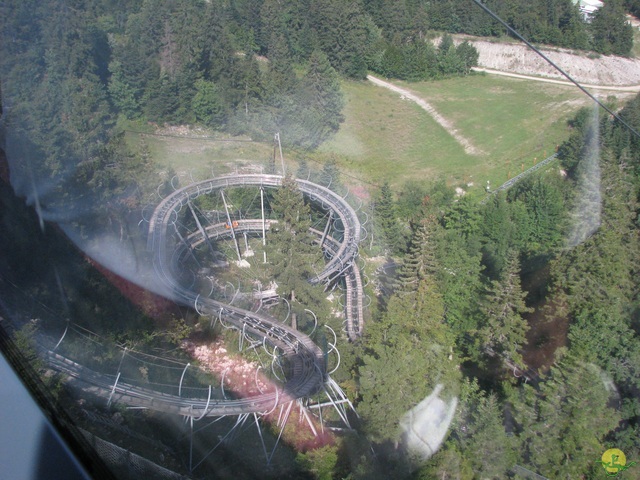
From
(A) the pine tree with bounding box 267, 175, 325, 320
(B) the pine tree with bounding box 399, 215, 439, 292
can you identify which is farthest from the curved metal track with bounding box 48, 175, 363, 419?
(B) the pine tree with bounding box 399, 215, 439, 292

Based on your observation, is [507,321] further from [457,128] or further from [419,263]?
[457,128]

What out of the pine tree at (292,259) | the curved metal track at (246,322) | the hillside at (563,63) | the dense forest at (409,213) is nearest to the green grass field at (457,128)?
the hillside at (563,63)

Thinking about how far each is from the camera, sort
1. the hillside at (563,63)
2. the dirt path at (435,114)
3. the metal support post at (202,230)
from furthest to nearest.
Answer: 1. the hillside at (563,63)
2. the dirt path at (435,114)
3. the metal support post at (202,230)

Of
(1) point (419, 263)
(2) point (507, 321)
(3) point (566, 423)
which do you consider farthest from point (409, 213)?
(3) point (566, 423)

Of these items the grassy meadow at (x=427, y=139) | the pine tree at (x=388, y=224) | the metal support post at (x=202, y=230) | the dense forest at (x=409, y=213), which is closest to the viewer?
the dense forest at (x=409, y=213)

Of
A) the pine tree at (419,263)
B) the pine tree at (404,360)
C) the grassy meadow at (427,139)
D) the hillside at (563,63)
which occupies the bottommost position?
the pine tree at (404,360)

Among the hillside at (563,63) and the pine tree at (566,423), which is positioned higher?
the hillside at (563,63)

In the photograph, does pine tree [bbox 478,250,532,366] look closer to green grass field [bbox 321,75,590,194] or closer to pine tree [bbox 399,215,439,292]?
pine tree [bbox 399,215,439,292]

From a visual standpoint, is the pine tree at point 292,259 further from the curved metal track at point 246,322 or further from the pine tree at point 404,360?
the pine tree at point 404,360
